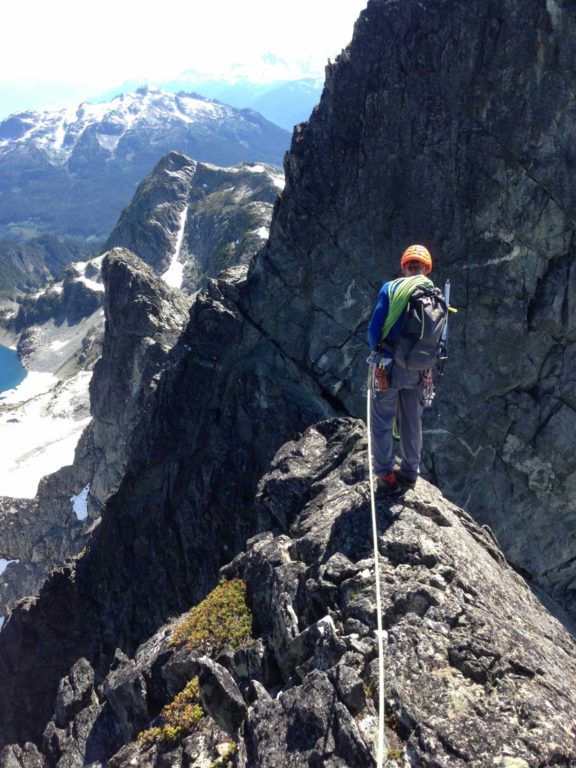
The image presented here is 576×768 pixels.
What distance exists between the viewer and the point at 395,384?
41.6 feet

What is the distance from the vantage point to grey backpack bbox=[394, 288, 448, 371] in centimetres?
1209

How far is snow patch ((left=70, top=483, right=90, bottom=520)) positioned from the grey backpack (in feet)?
267

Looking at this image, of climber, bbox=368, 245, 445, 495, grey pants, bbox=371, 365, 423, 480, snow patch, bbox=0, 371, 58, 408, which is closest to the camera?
climber, bbox=368, 245, 445, 495

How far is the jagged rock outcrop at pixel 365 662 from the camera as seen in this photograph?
8.75 metres

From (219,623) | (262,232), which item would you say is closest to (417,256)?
(219,623)

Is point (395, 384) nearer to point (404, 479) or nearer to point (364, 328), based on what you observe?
point (404, 479)

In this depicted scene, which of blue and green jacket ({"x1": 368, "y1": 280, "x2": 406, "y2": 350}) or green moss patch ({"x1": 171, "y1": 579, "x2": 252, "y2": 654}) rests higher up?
blue and green jacket ({"x1": 368, "y1": 280, "x2": 406, "y2": 350})

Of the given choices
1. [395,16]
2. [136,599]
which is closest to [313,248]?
[395,16]

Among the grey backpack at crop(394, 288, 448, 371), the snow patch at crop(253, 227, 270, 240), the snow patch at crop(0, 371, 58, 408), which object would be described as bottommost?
the snow patch at crop(0, 371, 58, 408)

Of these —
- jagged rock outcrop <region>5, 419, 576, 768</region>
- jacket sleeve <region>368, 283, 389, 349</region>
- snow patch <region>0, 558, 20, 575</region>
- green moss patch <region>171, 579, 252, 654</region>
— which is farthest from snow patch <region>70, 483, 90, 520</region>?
jacket sleeve <region>368, 283, 389, 349</region>

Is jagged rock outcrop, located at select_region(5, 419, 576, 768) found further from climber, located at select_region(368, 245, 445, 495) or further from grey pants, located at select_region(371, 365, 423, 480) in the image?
grey pants, located at select_region(371, 365, 423, 480)

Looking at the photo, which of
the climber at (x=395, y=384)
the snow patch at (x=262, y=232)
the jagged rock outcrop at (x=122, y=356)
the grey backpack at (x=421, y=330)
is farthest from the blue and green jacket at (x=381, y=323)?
the snow patch at (x=262, y=232)

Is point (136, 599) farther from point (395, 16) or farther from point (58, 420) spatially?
point (58, 420)

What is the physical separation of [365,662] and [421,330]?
6612mm
